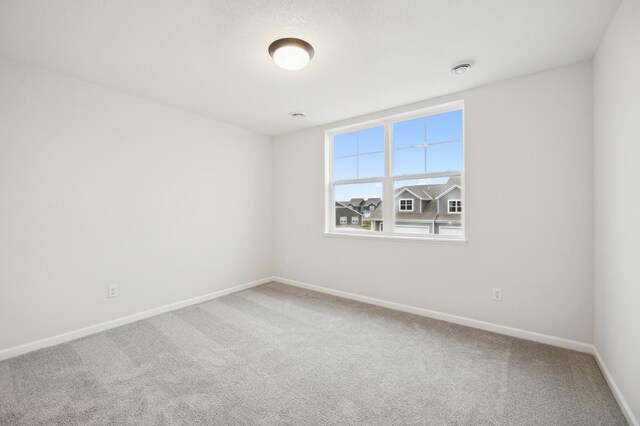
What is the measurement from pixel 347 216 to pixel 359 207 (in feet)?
0.80

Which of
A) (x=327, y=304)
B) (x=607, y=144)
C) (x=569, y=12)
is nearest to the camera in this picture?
(x=569, y=12)

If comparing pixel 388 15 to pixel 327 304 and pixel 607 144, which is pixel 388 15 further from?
pixel 327 304

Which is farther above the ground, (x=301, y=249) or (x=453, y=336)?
(x=301, y=249)

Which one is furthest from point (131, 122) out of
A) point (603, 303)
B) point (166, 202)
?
point (603, 303)

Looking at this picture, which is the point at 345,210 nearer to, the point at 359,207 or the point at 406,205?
the point at 359,207

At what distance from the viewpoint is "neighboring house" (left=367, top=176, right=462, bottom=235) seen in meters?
3.02

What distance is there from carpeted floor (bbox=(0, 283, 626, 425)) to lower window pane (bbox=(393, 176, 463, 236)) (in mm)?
1059

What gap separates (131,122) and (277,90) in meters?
1.66

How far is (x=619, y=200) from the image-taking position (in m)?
1.72

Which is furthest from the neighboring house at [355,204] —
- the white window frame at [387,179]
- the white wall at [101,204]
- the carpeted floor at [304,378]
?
the white wall at [101,204]

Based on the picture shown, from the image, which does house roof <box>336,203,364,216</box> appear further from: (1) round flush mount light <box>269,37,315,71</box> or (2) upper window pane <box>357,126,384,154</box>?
(1) round flush mount light <box>269,37,315,71</box>

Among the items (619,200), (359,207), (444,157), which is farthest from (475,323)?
(359,207)

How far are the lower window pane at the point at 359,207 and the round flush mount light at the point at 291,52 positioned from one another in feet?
6.35

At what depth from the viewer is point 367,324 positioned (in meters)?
2.87
